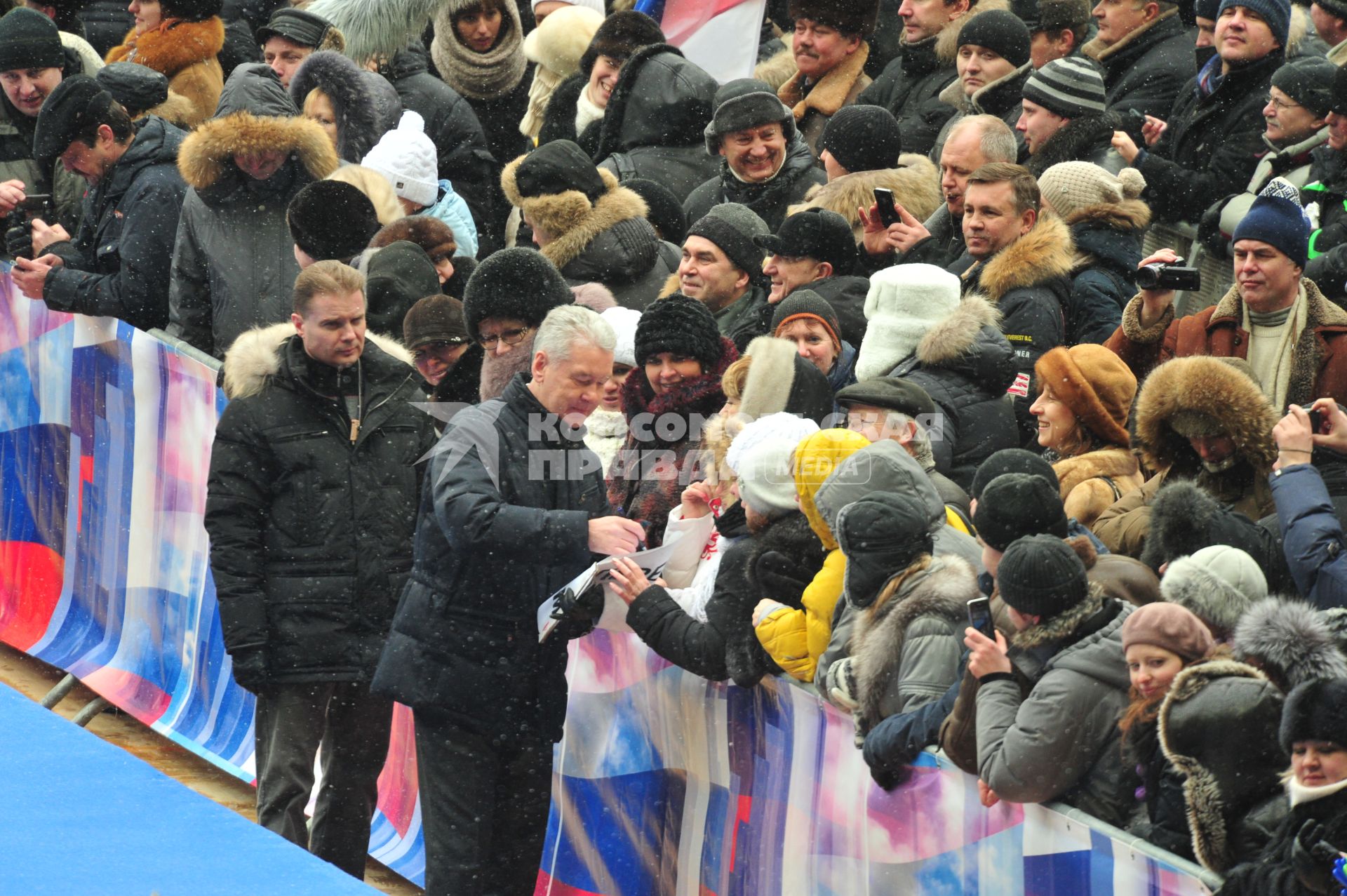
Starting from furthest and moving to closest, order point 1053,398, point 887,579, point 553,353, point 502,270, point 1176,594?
point 502,270
point 1053,398
point 553,353
point 887,579
point 1176,594

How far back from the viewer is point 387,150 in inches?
324

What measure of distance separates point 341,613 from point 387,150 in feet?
8.85

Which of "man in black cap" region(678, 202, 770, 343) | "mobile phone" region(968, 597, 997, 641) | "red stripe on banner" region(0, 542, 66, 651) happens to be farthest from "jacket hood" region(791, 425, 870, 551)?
"red stripe on banner" region(0, 542, 66, 651)

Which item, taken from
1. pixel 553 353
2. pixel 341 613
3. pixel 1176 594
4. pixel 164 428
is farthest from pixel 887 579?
pixel 164 428

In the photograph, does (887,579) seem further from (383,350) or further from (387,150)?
(387,150)

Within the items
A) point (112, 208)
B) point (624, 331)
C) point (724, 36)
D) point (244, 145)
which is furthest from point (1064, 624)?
point (724, 36)

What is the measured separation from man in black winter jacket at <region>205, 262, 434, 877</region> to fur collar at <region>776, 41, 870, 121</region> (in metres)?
3.64

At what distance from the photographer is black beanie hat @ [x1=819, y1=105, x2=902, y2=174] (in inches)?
309

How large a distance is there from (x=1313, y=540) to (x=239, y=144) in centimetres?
439

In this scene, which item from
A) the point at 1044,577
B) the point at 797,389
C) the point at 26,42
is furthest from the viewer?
the point at 26,42

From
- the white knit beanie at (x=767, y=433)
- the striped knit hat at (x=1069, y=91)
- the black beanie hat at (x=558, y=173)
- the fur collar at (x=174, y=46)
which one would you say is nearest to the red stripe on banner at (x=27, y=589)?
the fur collar at (x=174, y=46)

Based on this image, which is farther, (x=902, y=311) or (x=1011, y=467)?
(x=902, y=311)

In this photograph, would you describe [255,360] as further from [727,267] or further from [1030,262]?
[1030,262]

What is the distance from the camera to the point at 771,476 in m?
5.53
